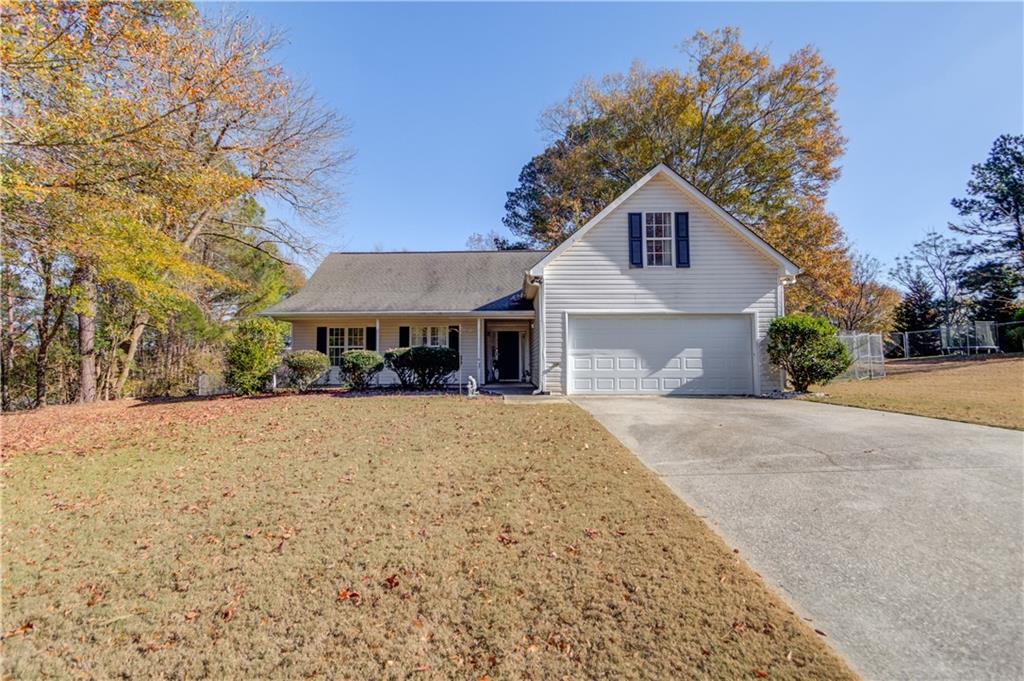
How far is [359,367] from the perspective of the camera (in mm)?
13352

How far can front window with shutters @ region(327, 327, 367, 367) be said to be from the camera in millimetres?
17203

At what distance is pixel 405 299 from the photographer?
55.4 ft

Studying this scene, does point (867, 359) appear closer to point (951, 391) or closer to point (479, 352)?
point (951, 391)

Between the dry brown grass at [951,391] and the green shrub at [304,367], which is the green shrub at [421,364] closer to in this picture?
the green shrub at [304,367]

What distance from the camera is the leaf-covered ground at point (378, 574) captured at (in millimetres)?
2520

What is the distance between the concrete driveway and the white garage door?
15.2ft

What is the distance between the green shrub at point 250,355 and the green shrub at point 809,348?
533 inches

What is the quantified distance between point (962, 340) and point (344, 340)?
30270mm

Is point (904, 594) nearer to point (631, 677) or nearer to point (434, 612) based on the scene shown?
point (631, 677)

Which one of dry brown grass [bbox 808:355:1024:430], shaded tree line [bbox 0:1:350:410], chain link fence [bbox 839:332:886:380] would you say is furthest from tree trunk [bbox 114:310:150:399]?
chain link fence [bbox 839:332:886:380]

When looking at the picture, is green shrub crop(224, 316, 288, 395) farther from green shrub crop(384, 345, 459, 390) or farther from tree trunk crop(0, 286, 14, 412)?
tree trunk crop(0, 286, 14, 412)

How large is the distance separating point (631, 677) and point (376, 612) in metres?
1.56

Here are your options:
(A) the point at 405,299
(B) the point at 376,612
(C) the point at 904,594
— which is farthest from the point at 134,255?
(C) the point at 904,594

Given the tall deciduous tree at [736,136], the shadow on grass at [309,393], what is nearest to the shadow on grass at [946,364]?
the tall deciduous tree at [736,136]
